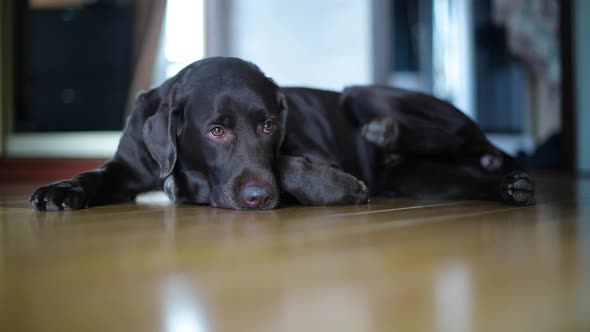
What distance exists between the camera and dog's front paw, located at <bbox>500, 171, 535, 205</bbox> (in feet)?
6.18

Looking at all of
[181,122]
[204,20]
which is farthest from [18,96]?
[181,122]

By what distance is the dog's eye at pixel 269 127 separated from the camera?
1915 mm

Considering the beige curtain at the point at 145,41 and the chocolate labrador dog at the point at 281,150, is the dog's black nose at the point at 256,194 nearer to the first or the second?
the chocolate labrador dog at the point at 281,150

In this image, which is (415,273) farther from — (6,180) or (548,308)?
(6,180)

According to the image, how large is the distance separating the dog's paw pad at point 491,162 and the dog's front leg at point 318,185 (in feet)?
2.72

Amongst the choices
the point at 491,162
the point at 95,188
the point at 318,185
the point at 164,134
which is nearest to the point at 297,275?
the point at 318,185

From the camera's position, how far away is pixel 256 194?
69.0 inches

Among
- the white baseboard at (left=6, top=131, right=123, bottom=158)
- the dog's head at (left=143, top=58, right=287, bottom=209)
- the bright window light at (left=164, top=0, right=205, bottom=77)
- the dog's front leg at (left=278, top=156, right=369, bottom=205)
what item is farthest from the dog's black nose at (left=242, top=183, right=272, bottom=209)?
the white baseboard at (left=6, top=131, right=123, bottom=158)

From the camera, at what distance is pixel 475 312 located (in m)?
0.64

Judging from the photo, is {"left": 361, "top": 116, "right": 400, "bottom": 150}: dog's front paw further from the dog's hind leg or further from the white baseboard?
the white baseboard

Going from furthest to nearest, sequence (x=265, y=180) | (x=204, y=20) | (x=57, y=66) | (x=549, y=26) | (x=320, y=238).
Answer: (x=549, y=26)
(x=57, y=66)
(x=204, y=20)
(x=265, y=180)
(x=320, y=238)

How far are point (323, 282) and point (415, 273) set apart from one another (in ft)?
0.49

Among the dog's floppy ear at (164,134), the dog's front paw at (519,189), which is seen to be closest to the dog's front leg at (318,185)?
the dog's floppy ear at (164,134)

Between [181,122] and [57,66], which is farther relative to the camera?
[57,66]
